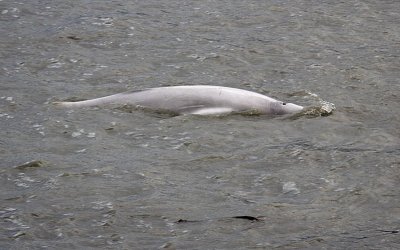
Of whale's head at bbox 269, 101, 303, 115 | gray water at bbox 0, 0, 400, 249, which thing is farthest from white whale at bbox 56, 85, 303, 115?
gray water at bbox 0, 0, 400, 249

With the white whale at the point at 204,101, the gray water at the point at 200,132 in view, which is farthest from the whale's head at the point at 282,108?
the gray water at the point at 200,132

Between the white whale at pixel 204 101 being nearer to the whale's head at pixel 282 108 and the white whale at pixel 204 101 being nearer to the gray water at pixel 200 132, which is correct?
the whale's head at pixel 282 108

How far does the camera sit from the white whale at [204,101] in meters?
11.5

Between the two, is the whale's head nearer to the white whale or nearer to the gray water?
the white whale

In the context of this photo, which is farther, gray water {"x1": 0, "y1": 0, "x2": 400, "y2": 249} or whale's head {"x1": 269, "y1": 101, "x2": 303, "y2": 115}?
whale's head {"x1": 269, "y1": 101, "x2": 303, "y2": 115}

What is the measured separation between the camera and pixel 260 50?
14.7m

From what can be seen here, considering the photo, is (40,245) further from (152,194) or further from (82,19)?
(82,19)

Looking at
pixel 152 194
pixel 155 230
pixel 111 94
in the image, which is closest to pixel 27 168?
pixel 152 194

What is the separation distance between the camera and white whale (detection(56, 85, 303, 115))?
1148cm

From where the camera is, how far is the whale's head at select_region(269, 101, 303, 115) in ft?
37.7

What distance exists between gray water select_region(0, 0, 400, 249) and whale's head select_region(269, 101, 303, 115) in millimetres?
122

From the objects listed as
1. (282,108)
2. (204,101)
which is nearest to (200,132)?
(204,101)

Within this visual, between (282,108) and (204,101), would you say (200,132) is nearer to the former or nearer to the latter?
(204,101)

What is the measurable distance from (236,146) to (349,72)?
3.56 metres
